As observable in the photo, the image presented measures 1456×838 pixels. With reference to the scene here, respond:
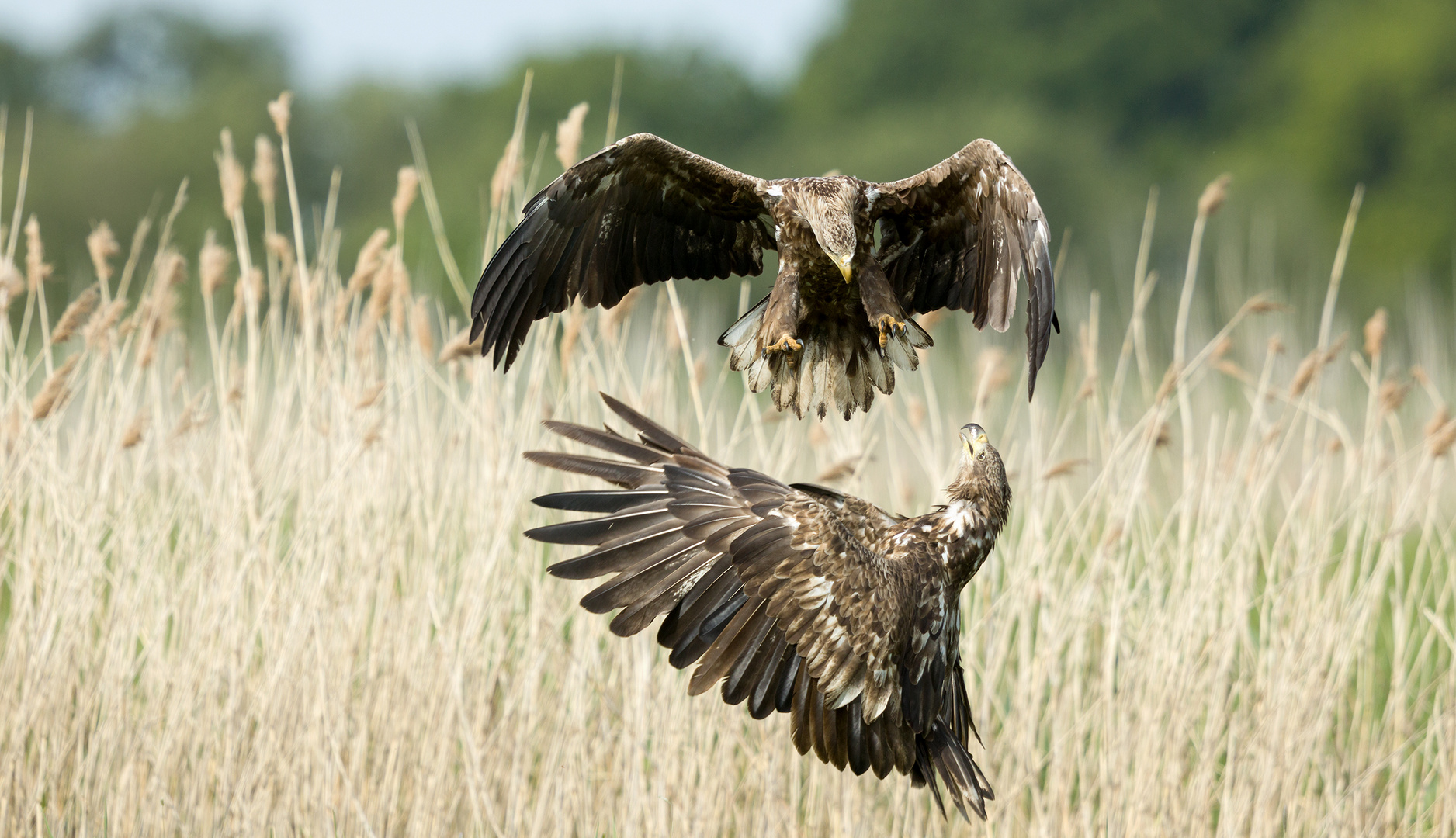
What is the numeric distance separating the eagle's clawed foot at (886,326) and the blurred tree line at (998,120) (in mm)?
21165

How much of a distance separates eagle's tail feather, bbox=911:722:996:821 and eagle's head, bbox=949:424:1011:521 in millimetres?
540

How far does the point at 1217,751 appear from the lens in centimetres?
444

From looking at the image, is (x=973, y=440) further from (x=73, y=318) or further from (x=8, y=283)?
(x=8, y=283)

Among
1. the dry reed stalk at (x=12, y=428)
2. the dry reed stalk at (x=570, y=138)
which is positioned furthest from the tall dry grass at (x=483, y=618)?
the dry reed stalk at (x=570, y=138)

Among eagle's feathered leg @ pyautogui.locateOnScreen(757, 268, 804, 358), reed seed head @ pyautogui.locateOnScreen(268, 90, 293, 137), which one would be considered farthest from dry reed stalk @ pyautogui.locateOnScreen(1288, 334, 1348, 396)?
reed seed head @ pyautogui.locateOnScreen(268, 90, 293, 137)

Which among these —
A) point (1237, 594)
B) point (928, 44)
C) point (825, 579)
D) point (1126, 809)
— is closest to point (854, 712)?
point (825, 579)

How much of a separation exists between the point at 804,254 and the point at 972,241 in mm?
460

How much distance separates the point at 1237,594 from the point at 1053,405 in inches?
134

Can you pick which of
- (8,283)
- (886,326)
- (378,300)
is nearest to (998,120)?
(378,300)

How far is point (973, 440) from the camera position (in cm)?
309

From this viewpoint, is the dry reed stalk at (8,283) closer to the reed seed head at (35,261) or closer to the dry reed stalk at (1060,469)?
the reed seed head at (35,261)

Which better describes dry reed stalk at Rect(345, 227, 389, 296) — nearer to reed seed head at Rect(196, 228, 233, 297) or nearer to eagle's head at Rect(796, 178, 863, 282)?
reed seed head at Rect(196, 228, 233, 297)

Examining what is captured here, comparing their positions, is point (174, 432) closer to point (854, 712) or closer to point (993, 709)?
point (854, 712)

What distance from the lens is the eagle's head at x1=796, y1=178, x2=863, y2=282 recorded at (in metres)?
3.00
